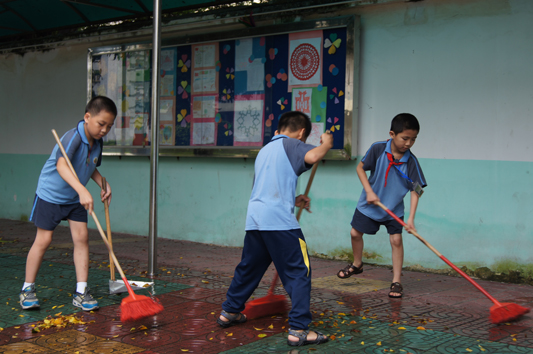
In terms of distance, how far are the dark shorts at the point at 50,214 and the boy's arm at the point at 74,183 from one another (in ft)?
1.25

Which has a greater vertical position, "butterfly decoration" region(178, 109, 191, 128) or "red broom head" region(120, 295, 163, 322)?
"butterfly decoration" region(178, 109, 191, 128)

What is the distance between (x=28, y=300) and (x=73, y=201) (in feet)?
2.82

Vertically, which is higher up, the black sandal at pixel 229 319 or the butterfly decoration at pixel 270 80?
the butterfly decoration at pixel 270 80

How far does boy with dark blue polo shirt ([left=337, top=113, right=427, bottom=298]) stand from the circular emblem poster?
224cm

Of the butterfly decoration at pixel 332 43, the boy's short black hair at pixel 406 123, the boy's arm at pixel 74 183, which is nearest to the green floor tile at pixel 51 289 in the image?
the boy's arm at pixel 74 183

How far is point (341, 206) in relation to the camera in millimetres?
7121

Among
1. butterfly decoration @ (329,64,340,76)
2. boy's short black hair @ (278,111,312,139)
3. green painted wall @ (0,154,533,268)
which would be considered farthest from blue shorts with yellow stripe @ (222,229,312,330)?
butterfly decoration @ (329,64,340,76)

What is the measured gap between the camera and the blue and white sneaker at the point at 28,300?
4395mm

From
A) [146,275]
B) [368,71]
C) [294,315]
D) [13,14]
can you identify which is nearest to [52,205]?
[146,275]

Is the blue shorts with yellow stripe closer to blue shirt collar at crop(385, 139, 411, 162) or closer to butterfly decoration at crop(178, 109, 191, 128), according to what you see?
blue shirt collar at crop(385, 139, 411, 162)

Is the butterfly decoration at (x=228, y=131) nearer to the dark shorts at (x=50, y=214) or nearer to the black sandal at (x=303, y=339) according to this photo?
the dark shorts at (x=50, y=214)

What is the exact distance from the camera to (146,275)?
596 centimetres

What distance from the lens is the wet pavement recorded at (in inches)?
142

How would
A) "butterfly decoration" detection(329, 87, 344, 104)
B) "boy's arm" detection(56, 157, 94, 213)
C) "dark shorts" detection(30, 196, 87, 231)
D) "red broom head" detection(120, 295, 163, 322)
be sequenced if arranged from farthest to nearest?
"butterfly decoration" detection(329, 87, 344, 104)
"dark shorts" detection(30, 196, 87, 231)
"boy's arm" detection(56, 157, 94, 213)
"red broom head" detection(120, 295, 163, 322)
